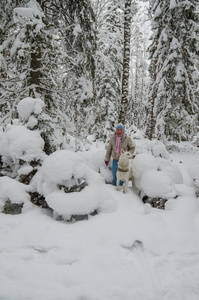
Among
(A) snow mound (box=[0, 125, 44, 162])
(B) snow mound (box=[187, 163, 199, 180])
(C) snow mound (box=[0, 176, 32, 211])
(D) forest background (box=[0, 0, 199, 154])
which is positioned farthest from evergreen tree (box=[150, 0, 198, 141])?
(C) snow mound (box=[0, 176, 32, 211])

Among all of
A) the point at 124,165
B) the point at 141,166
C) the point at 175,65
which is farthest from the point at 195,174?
the point at 175,65

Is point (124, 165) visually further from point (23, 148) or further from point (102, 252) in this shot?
point (23, 148)

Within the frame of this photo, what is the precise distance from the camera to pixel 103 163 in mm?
6145

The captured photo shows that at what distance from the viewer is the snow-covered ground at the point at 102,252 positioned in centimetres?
238

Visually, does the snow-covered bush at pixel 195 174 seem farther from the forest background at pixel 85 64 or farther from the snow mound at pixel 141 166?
the forest background at pixel 85 64

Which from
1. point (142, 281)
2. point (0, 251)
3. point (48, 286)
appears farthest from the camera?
point (0, 251)

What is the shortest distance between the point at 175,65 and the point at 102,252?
11.0 metres

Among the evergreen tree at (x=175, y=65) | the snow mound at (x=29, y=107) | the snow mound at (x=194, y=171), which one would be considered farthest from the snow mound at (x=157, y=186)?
the evergreen tree at (x=175, y=65)

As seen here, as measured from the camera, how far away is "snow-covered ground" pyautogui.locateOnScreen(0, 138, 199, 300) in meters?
2.38

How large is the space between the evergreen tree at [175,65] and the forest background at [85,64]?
49 millimetres

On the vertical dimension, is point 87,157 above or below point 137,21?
below

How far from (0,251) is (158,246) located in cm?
267

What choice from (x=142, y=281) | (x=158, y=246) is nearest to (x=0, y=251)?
(x=142, y=281)

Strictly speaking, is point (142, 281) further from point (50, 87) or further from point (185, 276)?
point (50, 87)
